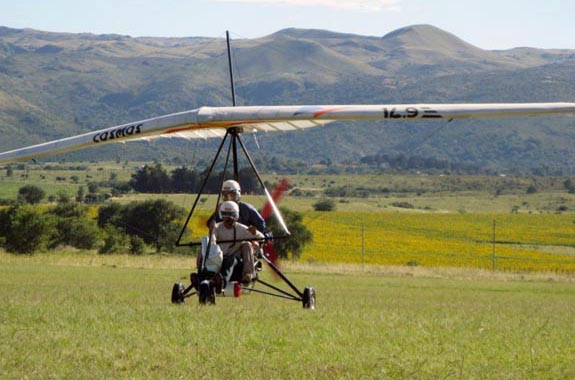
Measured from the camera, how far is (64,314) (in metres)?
11.6

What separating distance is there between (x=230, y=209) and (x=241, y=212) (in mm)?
580

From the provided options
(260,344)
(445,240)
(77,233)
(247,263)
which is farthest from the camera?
(445,240)

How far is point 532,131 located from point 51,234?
156m

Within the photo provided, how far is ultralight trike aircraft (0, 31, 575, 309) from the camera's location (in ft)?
44.3

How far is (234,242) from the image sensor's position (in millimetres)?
14531

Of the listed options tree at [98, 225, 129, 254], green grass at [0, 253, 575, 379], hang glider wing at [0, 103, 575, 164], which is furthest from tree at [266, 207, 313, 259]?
green grass at [0, 253, 575, 379]

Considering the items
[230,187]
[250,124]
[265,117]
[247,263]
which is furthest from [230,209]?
[250,124]

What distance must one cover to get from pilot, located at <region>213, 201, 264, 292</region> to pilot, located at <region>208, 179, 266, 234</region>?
13 cm

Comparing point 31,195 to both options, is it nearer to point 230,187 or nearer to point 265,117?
point 230,187

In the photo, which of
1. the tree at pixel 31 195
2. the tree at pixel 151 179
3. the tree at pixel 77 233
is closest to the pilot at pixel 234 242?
the tree at pixel 151 179

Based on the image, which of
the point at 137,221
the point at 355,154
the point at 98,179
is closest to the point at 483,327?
the point at 137,221

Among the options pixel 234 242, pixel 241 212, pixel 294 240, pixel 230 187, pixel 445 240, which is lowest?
pixel 445 240

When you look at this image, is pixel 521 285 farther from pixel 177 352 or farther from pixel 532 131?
pixel 532 131

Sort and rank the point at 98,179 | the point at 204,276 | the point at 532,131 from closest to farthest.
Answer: the point at 204,276, the point at 98,179, the point at 532,131
